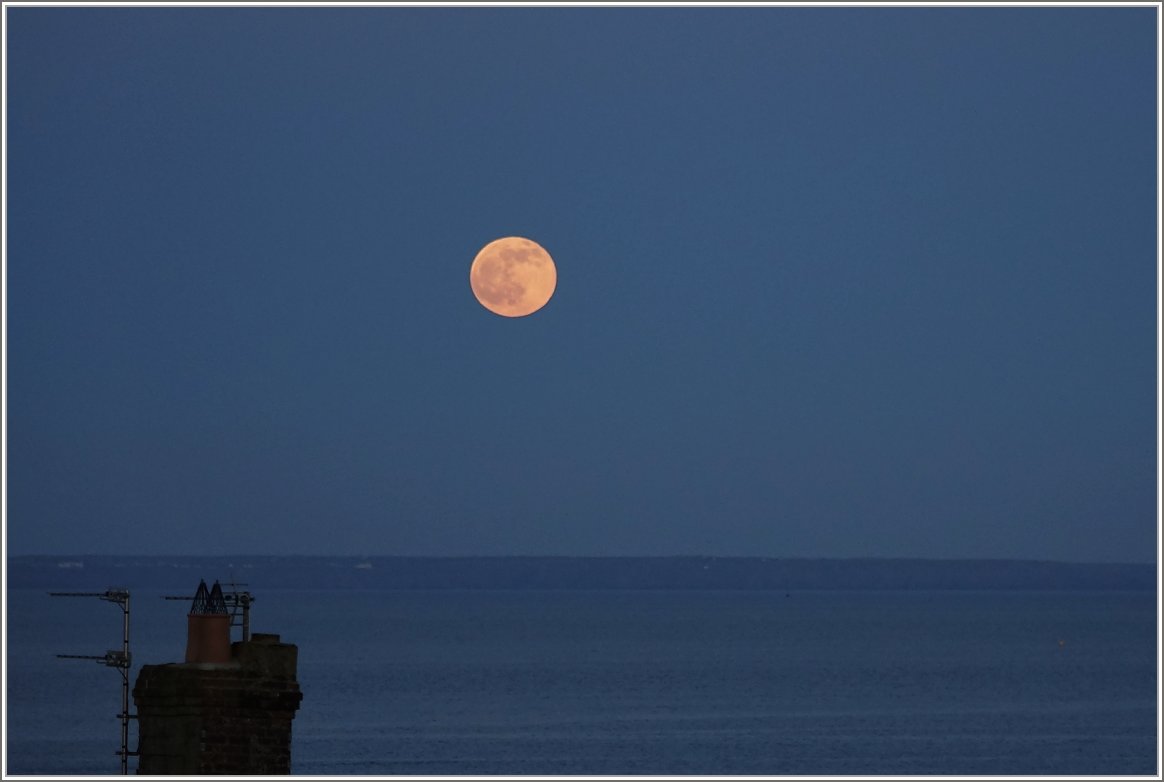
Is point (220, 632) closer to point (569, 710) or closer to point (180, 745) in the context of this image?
point (180, 745)

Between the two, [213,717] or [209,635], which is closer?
[213,717]

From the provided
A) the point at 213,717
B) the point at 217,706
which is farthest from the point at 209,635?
the point at 213,717

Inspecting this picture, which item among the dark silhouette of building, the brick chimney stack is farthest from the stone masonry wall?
the brick chimney stack

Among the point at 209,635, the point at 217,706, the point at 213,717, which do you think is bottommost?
the point at 213,717

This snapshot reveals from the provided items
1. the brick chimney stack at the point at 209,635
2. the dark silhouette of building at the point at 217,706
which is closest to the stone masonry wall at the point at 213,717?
the dark silhouette of building at the point at 217,706

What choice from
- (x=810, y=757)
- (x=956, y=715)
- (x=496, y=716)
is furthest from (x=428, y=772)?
(x=956, y=715)

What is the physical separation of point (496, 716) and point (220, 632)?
14667cm

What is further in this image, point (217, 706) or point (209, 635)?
point (209, 635)

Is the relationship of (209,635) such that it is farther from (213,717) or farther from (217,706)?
(213,717)

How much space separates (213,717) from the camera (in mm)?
20500

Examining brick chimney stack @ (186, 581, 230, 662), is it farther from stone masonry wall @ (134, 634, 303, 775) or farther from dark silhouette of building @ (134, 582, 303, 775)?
stone masonry wall @ (134, 634, 303, 775)

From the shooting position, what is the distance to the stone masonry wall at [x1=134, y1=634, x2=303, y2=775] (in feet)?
66.9

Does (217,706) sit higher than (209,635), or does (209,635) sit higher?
(209,635)

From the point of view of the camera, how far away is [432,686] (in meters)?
200
